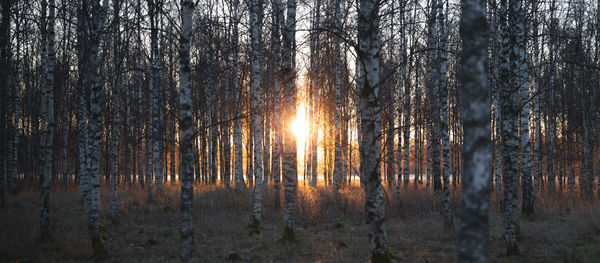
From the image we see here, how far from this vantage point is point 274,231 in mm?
9805

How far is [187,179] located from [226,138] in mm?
12894

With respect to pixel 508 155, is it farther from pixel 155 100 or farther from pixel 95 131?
pixel 155 100

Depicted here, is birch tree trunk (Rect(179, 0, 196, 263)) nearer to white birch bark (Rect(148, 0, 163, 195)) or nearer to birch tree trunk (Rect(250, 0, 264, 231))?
birch tree trunk (Rect(250, 0, 264, 231))

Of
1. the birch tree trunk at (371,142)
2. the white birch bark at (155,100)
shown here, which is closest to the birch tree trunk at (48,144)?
the white birch bark at (155,100)

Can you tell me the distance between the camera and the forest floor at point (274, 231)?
7.25m

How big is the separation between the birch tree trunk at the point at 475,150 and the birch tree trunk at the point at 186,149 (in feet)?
11.9

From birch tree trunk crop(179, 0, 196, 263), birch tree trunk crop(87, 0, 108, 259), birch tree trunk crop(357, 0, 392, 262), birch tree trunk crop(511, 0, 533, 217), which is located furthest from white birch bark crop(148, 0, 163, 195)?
birch tree trunk crop(511, 0, 533, 217)

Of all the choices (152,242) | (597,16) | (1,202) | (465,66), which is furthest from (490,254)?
(597,16)

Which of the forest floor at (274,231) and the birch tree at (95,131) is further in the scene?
the forest floor at (274,231)

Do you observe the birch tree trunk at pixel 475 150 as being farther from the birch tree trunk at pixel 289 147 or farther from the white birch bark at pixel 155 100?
the white birch bark at pixel 155 100

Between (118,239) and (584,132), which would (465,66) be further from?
(584,132)

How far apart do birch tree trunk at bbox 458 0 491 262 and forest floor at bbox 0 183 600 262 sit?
237 cm

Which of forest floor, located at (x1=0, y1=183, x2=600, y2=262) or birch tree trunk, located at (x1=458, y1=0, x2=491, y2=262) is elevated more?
birch tree trunk, located at (x1=458, y1=0, x2=491, y2=262)

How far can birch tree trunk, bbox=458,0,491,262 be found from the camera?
273 centimetres
